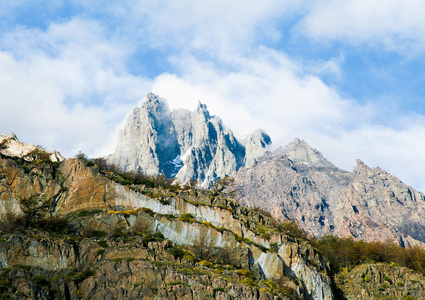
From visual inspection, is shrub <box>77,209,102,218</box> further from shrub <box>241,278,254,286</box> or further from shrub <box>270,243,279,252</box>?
shrub <box>270,243,279,252</box>

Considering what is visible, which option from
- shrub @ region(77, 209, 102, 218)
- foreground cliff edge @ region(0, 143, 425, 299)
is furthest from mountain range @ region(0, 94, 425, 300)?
shrub @ region(77, 209, 102, 218)

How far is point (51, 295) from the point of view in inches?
2077

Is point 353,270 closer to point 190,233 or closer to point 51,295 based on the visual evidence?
point 190,233

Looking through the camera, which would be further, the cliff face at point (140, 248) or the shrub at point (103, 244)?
the shrub at point (103, 244)

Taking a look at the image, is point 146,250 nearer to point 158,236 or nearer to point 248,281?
point 158,236

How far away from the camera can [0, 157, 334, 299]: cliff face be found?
2269 inches

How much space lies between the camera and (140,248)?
2534 inches

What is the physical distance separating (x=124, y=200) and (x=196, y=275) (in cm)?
3115

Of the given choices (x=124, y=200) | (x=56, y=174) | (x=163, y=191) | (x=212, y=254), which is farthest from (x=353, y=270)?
(x=56, y=174)

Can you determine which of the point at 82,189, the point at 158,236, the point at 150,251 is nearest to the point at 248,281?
the point at 150,251

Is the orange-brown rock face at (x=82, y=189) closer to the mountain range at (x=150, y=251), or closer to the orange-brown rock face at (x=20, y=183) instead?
the mountain range at (x=150, y=251)

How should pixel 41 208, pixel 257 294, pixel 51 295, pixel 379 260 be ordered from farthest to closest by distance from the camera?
pixel 379 260
pixel 41 208
pixel 257 294
pixel 51 295

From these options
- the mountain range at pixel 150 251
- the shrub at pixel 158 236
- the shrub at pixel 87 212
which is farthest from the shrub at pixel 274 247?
the shrub at pixel 87 212

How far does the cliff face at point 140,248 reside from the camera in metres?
57.6
